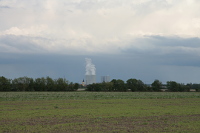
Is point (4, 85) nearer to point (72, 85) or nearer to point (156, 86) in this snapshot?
point (72, 85)

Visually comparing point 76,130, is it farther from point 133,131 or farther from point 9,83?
point 9,83

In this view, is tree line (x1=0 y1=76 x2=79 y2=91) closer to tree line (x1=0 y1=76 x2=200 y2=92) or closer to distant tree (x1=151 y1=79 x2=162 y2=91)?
tree line (x1=0 y1=76 x2=200 y2=92)

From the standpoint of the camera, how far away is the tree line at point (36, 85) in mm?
132500

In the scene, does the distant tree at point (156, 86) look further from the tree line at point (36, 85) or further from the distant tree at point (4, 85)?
the distant tree at point (4, 85)

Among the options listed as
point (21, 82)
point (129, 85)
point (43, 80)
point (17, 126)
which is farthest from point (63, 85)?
point (17, 126)

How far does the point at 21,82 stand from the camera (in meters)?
137

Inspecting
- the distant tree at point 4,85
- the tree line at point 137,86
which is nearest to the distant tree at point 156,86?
the tree line at point 137,86

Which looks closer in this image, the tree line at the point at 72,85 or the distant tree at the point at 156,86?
the tree line at the point at 72,85

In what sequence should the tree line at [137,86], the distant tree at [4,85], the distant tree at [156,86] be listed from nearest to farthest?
the distant tree at [4,85], the tree line at [137,86], the distant tree at [156,86]

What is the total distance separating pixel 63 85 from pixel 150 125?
398 feet

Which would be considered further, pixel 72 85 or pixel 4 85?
pixel 72 85

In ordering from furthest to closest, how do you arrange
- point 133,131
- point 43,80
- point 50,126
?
point 43,80 < point 50,126 < point 133,131

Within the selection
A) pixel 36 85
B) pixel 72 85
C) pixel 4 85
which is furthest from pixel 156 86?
pixel 4 85

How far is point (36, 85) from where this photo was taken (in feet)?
444
